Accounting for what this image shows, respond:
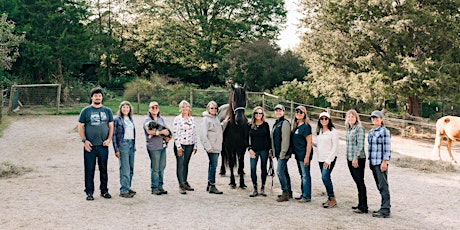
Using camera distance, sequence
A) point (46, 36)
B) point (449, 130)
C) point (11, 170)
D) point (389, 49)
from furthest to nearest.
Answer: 1. point (46, 36)
2. point (389, 49)
3. point (449, 130)
4. point (11, 170)

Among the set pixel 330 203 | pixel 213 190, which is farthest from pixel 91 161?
pixel 330 203

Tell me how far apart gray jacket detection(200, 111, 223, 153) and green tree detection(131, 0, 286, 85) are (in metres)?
22.7

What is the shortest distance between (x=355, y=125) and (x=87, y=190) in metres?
3.65

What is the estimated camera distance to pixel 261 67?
24016 mm

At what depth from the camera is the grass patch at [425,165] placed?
8.98m

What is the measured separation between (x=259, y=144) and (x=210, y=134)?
2.48ft

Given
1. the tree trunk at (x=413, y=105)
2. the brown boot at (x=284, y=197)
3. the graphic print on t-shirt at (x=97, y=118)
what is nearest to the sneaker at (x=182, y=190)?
the brown boot at (x=284, y=197)

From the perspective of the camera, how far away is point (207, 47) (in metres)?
29.6

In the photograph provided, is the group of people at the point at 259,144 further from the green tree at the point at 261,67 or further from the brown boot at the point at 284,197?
the green tree at the point at 261,67

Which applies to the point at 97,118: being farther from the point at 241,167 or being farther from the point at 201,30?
the point at 201,30

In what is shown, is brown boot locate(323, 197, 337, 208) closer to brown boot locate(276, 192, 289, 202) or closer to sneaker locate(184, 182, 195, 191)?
brown boot locate(276, 192, 289, 202)

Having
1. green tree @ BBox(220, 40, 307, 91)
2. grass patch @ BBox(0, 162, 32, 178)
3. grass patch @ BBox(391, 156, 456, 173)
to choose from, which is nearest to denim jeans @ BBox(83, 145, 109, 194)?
grass patch @ BBox(0, 162, 32, 178)

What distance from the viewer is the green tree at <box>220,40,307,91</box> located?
77.6 feet

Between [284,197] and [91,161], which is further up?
[91,161]
